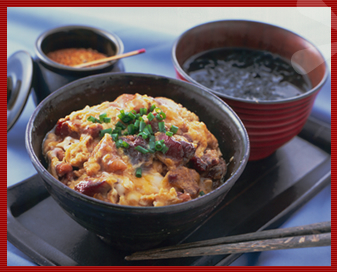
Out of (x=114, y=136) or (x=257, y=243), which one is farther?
(x=114, y=136)

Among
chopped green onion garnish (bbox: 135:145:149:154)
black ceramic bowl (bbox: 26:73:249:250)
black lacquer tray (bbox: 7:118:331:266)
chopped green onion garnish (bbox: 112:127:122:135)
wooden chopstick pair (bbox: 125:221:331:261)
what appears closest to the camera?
wooden chopstick pair (bbox: 125:221:331:261)

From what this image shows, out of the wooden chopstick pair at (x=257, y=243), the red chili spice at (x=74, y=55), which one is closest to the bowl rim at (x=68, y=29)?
the red chili spice at (x=74, y=55)

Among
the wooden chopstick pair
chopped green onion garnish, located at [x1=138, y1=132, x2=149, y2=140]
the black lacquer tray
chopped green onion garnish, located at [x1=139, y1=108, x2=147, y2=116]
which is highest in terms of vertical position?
chopped green onion garnish, located at [x1=139, y1=108, x2=147, y2=116]

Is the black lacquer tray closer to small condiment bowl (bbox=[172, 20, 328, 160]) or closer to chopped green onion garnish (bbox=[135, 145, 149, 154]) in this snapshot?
small condiment bowl (bbox=[172, 20, 328, 160])

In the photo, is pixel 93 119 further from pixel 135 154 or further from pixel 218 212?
pixel 218 212

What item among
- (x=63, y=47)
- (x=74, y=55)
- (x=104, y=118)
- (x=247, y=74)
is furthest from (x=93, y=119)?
(x=63, y=47)

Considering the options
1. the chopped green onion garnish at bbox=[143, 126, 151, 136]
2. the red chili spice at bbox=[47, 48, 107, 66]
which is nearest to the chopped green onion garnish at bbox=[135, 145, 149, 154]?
the chopped green onion garnish at bbox=[143, 126, 151, 136]

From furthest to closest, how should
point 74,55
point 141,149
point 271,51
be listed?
1. point 74,55
2. point 271,51
3. point 141,149
